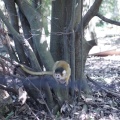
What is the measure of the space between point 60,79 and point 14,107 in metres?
0.59

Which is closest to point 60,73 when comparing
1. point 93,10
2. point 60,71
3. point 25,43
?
point 60,71

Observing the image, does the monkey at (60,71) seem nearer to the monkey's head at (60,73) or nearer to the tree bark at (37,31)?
the monkey's head at (60,73)

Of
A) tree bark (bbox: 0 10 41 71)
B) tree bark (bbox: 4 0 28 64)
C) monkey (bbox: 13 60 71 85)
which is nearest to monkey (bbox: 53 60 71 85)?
monkey (bbox: 13 60 71 85)

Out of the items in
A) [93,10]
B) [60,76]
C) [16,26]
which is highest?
[93,10]

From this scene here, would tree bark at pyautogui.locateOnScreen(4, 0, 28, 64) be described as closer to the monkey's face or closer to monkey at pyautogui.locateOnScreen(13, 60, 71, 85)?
monkey at pyautogui.locateOnScreen(13, 60, 71, 85)

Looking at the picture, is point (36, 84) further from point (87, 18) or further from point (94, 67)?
point (94, 67)

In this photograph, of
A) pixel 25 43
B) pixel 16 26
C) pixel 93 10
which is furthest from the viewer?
pixel 16 26

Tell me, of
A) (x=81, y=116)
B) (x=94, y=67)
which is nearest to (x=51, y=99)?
(x=81, y=116)

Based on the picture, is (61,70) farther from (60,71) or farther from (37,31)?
(37,31)

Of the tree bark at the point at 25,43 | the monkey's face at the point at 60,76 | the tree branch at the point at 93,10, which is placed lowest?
the monkey's face at the point at 60,76

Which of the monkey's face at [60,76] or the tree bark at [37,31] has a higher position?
the tree bark at [37,31]

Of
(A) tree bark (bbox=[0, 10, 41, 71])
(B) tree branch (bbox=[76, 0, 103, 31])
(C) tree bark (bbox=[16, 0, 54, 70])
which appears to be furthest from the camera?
(C) tree bark (bbox=[16, 0, 54, 70])

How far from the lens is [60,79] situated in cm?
267

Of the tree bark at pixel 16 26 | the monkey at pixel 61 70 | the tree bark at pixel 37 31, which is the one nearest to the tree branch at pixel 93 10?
the tree bark at pixel 37 31
